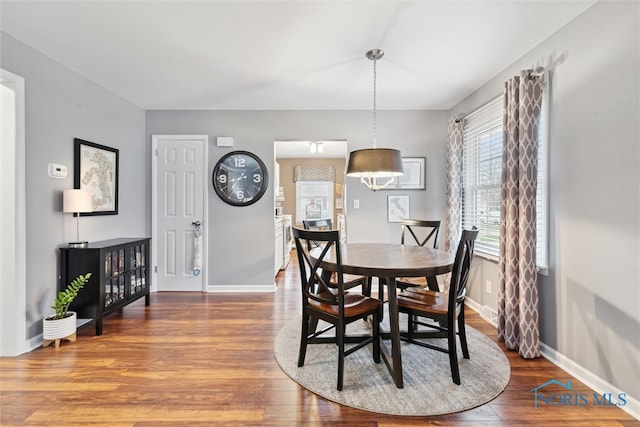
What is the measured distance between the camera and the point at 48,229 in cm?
247

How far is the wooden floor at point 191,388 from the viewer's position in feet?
5.12

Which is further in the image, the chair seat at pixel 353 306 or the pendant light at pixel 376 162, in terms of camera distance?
the pendant light at pixel 376 162

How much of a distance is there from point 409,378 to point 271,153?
3.03 meters

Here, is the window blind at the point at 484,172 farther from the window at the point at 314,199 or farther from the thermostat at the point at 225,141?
the window at the point at 314,199

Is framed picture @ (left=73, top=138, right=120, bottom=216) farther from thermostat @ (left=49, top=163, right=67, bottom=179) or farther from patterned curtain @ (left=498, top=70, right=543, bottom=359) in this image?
patterned curtain @ (left=498, top=70, right=543, bottom=359)

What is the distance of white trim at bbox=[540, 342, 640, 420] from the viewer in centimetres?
159

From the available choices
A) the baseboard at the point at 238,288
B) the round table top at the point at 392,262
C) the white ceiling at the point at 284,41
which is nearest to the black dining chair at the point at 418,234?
the round table top at the point at 392,262

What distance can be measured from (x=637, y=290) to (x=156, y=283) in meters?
→ 4.63

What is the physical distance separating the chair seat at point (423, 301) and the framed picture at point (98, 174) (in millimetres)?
3105

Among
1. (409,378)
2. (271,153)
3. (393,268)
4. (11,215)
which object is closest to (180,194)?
(271,153)

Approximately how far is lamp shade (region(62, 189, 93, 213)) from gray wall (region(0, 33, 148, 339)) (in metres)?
0.13

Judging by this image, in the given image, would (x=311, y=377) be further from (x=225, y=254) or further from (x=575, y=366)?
(x=225, y=254)

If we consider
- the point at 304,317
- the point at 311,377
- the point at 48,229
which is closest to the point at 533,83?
the point at 304,317

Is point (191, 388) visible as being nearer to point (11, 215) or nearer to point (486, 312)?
point (11, 215)
